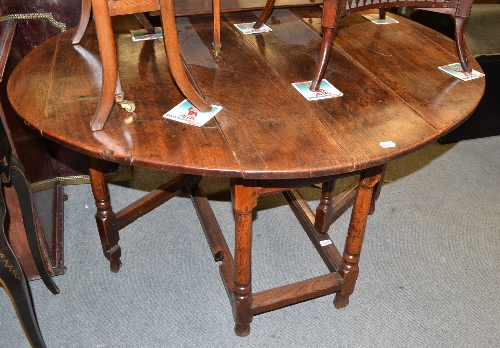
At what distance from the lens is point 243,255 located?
1505 millimetres

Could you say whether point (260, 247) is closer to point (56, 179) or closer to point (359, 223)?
point (359, 223)

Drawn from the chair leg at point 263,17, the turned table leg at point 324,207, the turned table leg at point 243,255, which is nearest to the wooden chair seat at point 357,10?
the chair leg at point 263,17

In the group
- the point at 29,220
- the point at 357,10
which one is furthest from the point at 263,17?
the point at 29,220

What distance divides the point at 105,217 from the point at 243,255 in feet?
2.16

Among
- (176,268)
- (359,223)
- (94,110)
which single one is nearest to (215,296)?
(176,268)

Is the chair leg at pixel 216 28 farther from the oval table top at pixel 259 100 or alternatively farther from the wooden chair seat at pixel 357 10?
the wooden chair seat at pixel 357 10

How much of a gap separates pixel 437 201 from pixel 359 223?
0.99m

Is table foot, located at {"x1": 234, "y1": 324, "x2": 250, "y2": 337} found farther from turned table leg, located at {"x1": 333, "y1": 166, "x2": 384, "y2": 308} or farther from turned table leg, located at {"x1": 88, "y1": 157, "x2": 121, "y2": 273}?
turned table leg, located at {"x1": 88, "y1": 157, "x2": 121, "y2": 273}

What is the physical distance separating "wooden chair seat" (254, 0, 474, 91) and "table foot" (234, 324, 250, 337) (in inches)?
34.6

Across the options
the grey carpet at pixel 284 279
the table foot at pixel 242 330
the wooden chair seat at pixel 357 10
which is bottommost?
the grey carpet at pixel 284 279

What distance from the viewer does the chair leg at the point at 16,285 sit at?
51.3 inches

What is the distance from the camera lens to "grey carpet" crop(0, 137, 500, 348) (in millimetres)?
1758

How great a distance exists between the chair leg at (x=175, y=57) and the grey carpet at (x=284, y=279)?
0.90 meters

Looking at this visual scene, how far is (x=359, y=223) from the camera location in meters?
1.60
